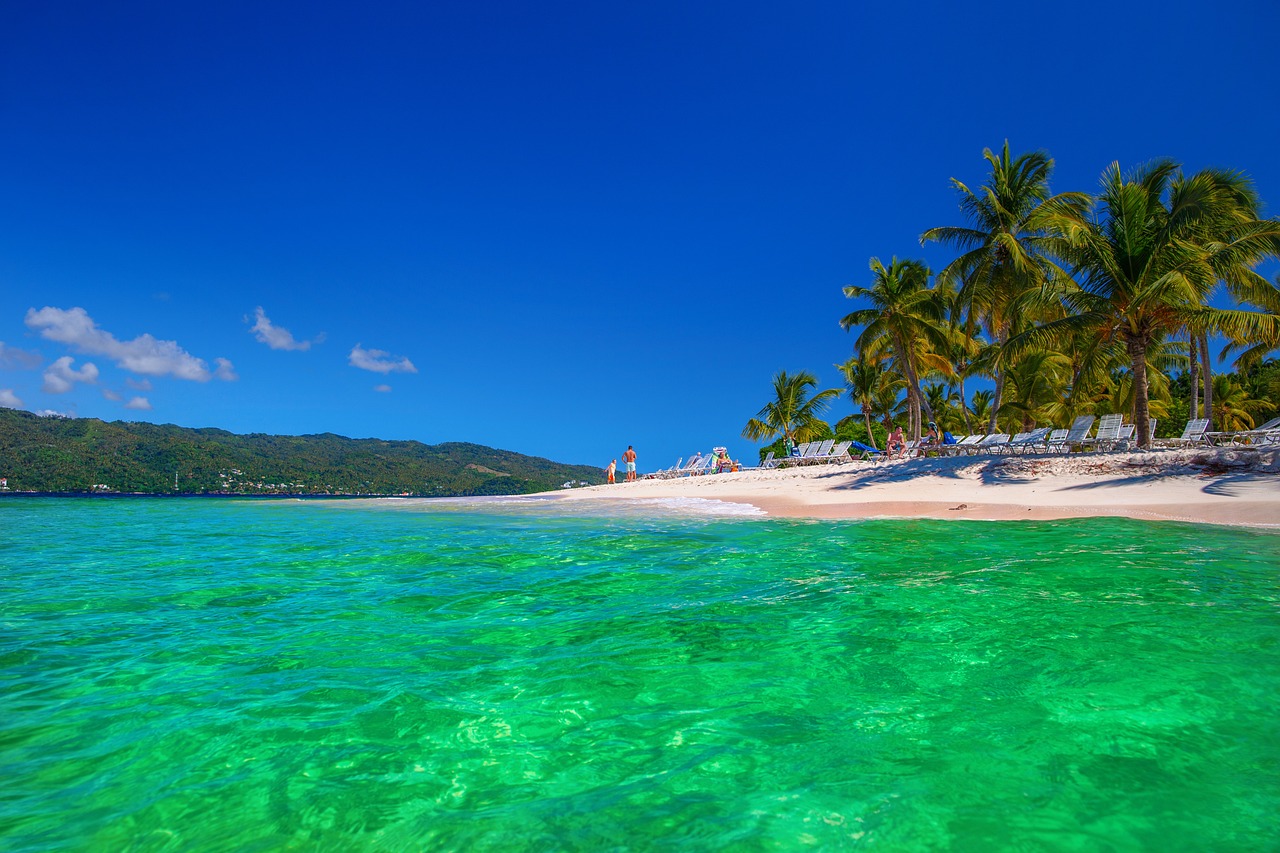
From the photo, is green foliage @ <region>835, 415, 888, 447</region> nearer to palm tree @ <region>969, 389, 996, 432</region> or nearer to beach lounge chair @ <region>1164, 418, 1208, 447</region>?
palm tree @ <region>969, 389, 996, 432</region>

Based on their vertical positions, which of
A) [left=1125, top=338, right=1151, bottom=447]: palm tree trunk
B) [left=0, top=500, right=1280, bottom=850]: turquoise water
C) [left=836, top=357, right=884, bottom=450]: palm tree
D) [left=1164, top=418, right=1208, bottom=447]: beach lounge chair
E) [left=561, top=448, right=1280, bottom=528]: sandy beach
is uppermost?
[left=836, top=357, right=884, bottom=450]: palm tree

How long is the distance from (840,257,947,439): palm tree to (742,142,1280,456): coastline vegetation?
8cm

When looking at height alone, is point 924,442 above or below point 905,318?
below

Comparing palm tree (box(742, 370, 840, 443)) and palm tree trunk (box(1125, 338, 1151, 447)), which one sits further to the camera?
palm tree (box(742, 370, 840, 443))

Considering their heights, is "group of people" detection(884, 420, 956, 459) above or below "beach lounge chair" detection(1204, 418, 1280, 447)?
above

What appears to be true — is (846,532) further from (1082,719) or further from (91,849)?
(91,849)

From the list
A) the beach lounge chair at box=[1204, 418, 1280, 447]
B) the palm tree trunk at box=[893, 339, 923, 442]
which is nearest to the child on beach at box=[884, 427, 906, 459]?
the palm tree trunk at box=[893, 339, 923, 442]

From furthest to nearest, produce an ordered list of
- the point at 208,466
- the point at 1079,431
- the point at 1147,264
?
the point at 208,466 → the point at 1079,431 → the point at 1147,264

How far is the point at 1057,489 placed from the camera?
50.0 ft

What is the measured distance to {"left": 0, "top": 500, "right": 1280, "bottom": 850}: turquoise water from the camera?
91.8 inches

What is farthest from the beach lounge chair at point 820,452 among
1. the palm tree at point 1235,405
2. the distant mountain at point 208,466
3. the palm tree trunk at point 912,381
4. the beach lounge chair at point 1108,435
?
the distant mountain at point 208,466

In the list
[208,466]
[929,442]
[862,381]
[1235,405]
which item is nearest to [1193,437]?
[929,442]

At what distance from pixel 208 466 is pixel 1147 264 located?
67.9m

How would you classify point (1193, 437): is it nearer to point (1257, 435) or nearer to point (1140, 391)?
point (1140, 391)
